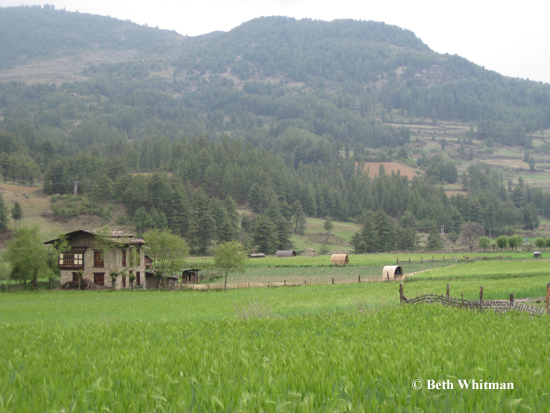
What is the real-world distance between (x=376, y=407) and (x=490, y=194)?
195m

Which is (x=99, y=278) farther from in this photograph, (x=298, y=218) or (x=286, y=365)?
(x=298, y=218)

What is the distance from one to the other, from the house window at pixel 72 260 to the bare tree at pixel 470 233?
376 feet

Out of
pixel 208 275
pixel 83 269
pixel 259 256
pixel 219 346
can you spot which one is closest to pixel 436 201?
pixel 259 256

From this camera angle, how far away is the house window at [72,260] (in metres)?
54.8

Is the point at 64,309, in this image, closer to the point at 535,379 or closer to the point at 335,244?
the point at 535,379

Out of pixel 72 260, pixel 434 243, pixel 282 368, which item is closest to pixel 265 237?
pixel 434 243

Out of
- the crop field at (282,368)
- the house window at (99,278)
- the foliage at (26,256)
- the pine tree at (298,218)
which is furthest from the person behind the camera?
the pine tree at (298,218)

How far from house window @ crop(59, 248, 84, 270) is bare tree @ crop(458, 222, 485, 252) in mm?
114537

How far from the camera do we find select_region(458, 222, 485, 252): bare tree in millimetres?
136000

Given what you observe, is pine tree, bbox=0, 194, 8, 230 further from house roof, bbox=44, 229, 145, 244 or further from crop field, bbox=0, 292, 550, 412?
crop field, bbox=0, 292, 550, 412

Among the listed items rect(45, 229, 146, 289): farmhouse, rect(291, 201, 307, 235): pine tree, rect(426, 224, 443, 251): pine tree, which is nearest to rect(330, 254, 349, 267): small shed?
rect(45, 229, 146, 289): farmhouse

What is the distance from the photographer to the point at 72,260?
54.9 m

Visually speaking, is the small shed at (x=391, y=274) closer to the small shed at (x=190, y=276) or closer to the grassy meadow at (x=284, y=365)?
the small shed at (x=190, y=276)

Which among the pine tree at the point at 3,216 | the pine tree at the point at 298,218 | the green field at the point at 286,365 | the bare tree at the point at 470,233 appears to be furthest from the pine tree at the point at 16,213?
the bare tree at the point at 470,233
